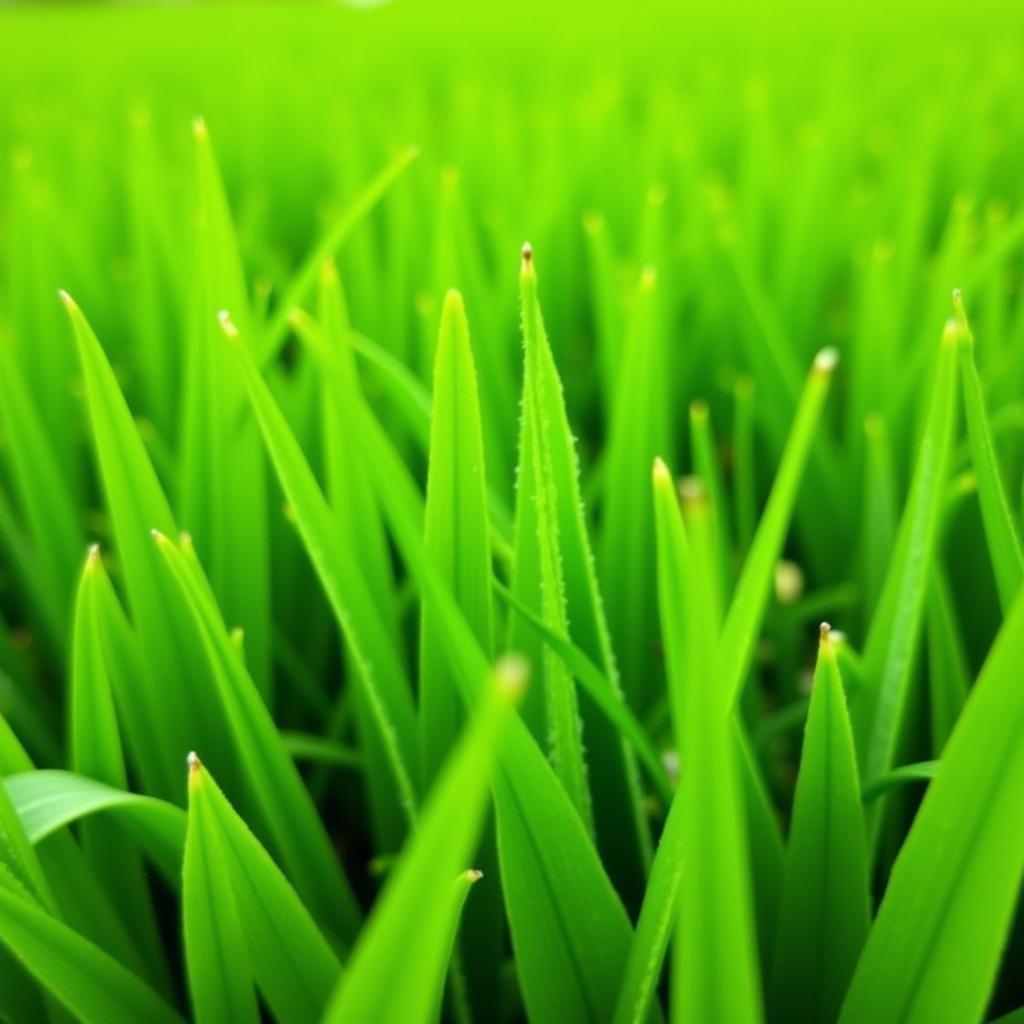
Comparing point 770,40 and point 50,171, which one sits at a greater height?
point 770,40

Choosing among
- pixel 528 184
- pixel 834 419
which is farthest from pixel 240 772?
pixel 528 184

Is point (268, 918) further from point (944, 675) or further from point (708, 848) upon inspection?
point (944, 675)

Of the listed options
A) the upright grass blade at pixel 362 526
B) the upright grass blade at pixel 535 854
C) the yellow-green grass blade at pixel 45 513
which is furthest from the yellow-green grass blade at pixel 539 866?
the yellow-green grass blade at pixel 45 513

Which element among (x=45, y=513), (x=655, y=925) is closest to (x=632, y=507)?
(x=655, y=925)

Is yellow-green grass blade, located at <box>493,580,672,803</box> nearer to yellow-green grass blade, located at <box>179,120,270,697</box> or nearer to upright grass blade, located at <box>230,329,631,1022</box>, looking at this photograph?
upright grass blade, located at <box>230,329,631,1022</box>

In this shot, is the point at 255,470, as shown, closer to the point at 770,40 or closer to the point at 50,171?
the point at 50,171

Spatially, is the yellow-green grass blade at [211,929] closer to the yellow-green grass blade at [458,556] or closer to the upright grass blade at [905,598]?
the yellow-green grass blade at [458,556]
